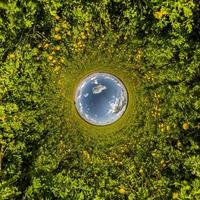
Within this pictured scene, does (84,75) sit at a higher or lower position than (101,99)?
higher

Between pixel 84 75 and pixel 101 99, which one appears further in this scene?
pixel 84 75

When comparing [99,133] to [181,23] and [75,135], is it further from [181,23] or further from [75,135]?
[181,23]

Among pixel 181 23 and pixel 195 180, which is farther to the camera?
pixel 181 23

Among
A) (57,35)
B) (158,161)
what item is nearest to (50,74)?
(57,35)
